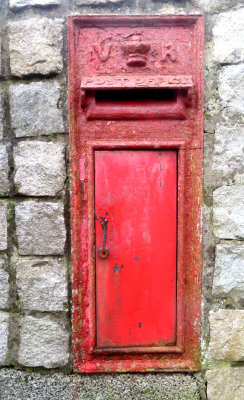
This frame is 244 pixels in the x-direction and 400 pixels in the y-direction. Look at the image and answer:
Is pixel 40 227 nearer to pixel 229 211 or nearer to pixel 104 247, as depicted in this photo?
pixel 104 247

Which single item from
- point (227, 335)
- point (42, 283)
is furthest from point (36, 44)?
point (227, 335)

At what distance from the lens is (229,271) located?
5.30 ft

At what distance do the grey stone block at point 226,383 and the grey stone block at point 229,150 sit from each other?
3.37 feet

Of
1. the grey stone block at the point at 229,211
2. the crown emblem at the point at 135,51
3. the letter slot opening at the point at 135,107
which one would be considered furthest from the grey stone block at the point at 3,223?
the grey stone block at the point at 229,211

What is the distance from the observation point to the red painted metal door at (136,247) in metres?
1.61

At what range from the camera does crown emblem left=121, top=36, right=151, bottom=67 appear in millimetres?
1522

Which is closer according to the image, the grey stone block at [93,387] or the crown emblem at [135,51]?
the crown emblem at [135,51]

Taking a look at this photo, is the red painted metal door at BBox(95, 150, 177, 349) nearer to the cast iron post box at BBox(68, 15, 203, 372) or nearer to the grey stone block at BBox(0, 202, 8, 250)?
the cast iron post box at BBox(68, 15, 203, 372)

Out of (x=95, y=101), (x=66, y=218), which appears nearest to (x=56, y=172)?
(x=66, y=218)

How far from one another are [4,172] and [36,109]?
1.17ft

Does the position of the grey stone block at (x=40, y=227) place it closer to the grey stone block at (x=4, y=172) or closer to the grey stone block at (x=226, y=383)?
the grey stone block at (x=4, y=172)

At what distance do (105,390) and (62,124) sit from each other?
1400 mm

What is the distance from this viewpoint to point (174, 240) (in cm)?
164

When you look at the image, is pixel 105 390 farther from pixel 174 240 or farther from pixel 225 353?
pixel 174 240
